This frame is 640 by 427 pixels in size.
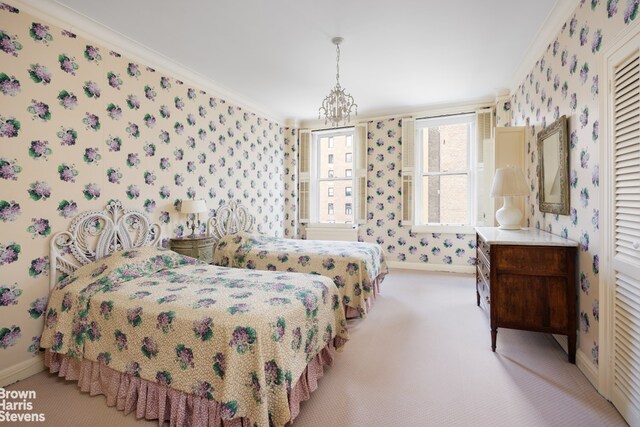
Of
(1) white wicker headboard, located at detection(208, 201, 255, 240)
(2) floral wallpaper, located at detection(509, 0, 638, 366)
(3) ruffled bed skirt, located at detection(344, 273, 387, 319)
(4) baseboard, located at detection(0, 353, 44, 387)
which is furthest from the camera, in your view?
(1) white wicker headboard, located at detection(208, 201, 255, 240)

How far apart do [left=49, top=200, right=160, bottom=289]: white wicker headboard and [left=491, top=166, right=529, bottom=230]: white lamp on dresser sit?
359 centimetres

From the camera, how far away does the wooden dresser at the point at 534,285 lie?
2244 mm

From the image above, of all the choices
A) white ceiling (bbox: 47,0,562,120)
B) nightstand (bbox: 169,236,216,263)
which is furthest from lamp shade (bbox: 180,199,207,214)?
white ceiling (bbox: 47,0,562,120)

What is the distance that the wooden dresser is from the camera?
7.36ft

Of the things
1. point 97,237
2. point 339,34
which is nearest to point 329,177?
point 339,34

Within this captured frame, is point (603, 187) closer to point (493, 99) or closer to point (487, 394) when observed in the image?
point (487, 394)

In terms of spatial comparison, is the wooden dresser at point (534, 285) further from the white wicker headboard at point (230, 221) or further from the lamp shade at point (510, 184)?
the white wicker headboard at point (230, 221)

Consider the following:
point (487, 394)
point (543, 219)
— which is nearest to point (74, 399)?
point (487, 394)

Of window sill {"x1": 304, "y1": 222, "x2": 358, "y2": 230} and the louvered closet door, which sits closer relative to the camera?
the louvered closet door

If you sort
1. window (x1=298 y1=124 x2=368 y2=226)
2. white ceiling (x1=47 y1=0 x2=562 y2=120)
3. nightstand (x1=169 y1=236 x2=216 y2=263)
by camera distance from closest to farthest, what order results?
white ceiling (x1=47 y1=0 x2=562 y2=120)
nightstand (x1=169 y1=236 x2=216 y2=263)
window (x1=298 y1=124 x2=368 y2=226)

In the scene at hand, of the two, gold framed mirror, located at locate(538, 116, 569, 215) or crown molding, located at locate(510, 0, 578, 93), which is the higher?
crown molding, located at locate(510, 0, 578, 93)

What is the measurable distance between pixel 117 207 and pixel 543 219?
164 inches

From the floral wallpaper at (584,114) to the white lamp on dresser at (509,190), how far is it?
1.00 ft

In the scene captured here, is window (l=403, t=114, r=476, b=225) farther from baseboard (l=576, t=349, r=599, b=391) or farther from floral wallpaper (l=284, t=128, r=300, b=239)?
baseboard (l=576, t=349, r=599, b=391)
